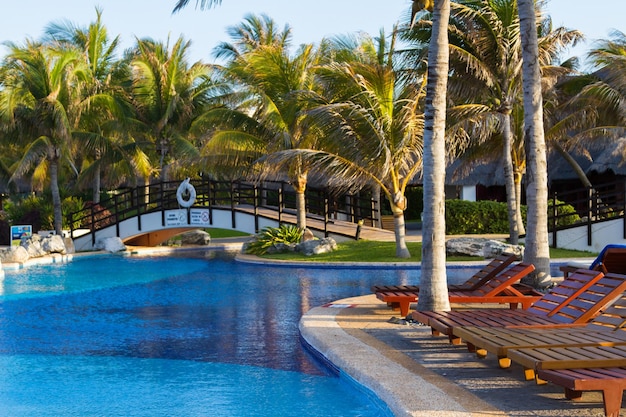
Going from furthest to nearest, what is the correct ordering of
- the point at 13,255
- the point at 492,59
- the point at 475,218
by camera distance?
the point at 475,218
the point at 13,255
the point at 492,59

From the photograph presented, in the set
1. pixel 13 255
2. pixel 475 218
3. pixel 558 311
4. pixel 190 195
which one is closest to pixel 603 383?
pixel 558 311

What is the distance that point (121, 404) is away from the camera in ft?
23.8

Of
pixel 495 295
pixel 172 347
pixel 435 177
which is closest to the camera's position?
pixel 435 177

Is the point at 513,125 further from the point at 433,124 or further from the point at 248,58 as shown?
the point at 433,124

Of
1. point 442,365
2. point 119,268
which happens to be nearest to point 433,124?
point 442,365

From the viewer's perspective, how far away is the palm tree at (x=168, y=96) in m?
30.8

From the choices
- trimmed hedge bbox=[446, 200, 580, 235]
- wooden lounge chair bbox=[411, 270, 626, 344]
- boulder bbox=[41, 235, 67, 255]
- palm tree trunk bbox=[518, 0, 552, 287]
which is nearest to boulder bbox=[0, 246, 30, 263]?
boulder bbox=[41, 235, 67, 255]

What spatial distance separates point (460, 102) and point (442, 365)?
53.5 feet

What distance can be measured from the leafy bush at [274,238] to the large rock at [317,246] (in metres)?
1.22

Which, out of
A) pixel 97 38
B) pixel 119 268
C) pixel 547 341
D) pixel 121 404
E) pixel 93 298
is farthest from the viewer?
pixel 97 38

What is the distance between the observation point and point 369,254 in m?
20.5

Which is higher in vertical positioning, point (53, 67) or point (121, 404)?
point (53, 67)

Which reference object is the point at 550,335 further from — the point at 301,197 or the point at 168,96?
the point at 168,96

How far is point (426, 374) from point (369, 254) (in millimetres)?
13437
